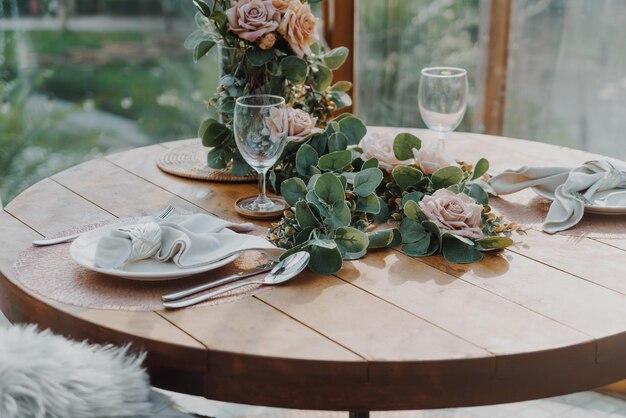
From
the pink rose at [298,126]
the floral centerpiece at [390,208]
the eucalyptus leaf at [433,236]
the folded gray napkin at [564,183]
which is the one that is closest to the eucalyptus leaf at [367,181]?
the floral centerpiece at [390,208]


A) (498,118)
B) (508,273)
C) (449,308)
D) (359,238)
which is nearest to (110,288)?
(359,238)

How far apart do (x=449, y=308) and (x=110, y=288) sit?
491 mm

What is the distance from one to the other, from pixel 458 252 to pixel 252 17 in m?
0.59

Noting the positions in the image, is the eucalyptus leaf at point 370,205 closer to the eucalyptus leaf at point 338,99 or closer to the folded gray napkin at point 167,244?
the folded gray napkin at point 167,244

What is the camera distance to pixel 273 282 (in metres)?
1.22

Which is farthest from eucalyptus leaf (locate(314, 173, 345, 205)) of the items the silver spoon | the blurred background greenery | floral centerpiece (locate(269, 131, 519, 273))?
the blurred background greenery

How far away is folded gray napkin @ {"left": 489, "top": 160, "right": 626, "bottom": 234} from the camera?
1466 millimetres

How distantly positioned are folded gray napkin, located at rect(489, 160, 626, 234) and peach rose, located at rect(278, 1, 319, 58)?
0.45 meters

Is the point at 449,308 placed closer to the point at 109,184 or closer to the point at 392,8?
the point at 109,184

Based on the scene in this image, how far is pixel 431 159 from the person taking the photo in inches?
58.7

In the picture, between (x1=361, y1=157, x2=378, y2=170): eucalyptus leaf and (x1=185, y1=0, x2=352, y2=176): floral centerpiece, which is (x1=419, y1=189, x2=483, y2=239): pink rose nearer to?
(x1=361, y1=157, x2=378, y2=170): eucalyptus leaf

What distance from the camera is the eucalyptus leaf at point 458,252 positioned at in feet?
4.32

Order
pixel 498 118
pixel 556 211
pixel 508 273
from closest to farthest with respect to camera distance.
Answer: pixel 508 273 → pixel 556 211 → pixel 498 118

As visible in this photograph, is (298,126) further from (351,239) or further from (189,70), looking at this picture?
(189,70)
